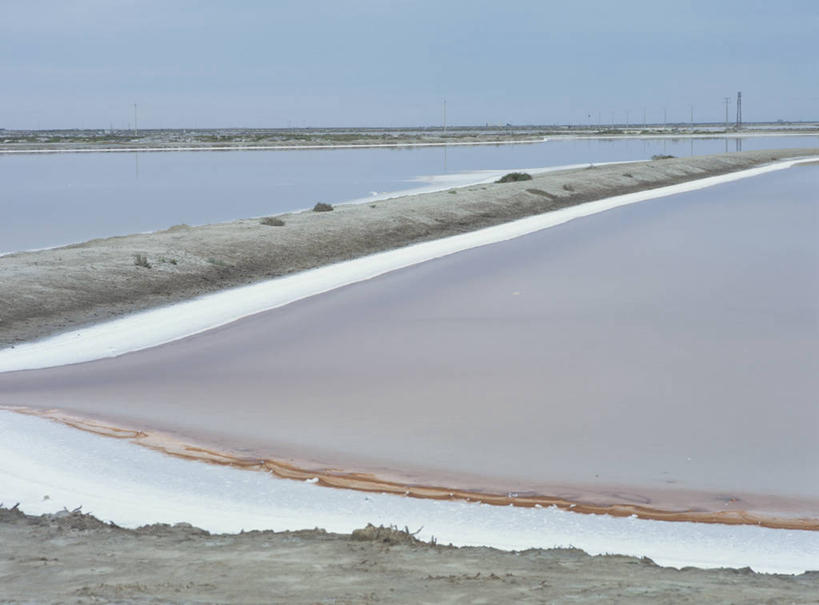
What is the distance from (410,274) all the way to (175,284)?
4851 mm

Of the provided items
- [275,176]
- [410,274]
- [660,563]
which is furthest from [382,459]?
[275,176]

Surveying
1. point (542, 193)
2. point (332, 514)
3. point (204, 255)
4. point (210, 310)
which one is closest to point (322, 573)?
point (332, 514)

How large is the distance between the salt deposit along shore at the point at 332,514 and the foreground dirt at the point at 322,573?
21cm

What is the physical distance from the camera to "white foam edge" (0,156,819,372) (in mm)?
12922

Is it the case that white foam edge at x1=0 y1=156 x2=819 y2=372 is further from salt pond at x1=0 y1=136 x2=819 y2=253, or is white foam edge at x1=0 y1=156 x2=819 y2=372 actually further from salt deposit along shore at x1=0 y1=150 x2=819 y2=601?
salt pond at x1=0 y1=136 x2=819 y2=253

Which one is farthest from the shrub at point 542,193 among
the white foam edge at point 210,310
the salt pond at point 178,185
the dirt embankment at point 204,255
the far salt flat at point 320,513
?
the far salt flat at point 320,513

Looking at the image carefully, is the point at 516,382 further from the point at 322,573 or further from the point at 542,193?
the point at 542,193

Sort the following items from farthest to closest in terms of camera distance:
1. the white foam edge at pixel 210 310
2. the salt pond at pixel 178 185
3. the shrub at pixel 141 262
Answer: the salt pond at pixel 178 185
the shrub at pixel 141 262
the white foam edge at pixel 210 310

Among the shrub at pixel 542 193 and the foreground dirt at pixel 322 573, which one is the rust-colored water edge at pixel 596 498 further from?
the shrub at pixel 542 193

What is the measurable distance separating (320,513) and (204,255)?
41.7ft

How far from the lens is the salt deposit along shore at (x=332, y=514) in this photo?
6.86 m

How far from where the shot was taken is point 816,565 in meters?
6.60

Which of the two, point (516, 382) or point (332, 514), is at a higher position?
point (516, 382)

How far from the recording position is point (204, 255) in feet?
64.6
